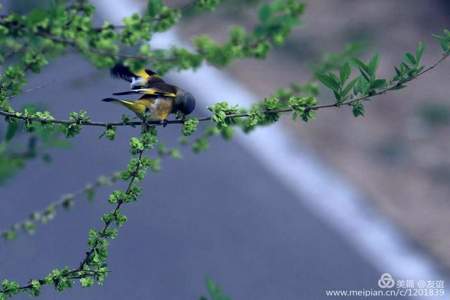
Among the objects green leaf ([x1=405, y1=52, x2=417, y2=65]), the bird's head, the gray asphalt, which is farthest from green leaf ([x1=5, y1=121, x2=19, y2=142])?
the gray asphalt

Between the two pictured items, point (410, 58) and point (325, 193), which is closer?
point (410, 58)

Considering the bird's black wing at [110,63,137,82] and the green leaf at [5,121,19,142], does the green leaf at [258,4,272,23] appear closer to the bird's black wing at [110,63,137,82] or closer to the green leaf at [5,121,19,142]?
the bird's black wing at [110,63,137,82]

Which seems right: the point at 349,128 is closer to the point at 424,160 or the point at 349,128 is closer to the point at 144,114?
the point at 424,160

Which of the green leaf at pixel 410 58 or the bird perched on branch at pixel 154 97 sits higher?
the bird perched on branch at pixel 154 97

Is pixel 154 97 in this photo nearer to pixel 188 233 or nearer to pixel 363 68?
pixel 363 68

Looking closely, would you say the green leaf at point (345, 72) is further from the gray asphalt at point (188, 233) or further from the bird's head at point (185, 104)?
the gray asphalt at point (188, 233)

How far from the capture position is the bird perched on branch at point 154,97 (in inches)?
116

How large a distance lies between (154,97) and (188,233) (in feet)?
15.4

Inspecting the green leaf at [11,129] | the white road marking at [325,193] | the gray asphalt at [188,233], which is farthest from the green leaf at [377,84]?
the white road marking at [325,193]

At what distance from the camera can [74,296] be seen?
21.6 ft

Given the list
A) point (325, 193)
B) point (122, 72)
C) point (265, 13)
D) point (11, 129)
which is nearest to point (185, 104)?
point (122, 72)

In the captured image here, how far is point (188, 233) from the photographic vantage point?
7.62 m

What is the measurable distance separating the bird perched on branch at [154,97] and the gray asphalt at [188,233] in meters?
3.47

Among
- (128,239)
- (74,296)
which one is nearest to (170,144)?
(128,239)
